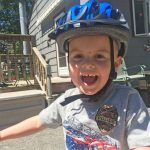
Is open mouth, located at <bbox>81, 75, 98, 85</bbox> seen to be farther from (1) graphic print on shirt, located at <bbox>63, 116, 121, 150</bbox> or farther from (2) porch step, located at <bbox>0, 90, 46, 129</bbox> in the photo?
(2) porch step, located at <bbox>0, 90, 46, 129</bbox>

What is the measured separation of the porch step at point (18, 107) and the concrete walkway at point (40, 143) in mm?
1018

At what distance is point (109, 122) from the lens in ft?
5.67

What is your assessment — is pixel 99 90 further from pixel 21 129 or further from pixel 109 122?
pixel 21 129

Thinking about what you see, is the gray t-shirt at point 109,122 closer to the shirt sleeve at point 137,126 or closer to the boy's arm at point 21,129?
the shirt sleeve at point 137,126

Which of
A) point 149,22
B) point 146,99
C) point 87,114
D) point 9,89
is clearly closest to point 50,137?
point 9,89

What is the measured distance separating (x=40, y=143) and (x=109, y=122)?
3.86 m

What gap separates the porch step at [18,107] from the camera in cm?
673

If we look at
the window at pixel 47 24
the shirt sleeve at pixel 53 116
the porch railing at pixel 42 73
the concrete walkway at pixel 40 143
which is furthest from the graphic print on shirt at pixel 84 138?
the window at pixel 47 24

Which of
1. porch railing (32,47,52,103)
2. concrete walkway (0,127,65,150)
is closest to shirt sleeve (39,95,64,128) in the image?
concrete walkway (0,127,65,150)

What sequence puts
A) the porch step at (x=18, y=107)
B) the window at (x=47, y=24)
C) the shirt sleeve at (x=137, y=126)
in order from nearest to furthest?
1. the shirt sleeve at (x=137, y=126)
2. the porch step at (x=18, y=107)
3. the window at (x=47, y=24)

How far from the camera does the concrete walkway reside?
5204 mm

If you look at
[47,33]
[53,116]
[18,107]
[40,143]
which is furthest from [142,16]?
[53,116]

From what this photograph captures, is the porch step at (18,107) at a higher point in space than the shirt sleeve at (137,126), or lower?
lower

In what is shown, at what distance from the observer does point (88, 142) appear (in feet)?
5.79
